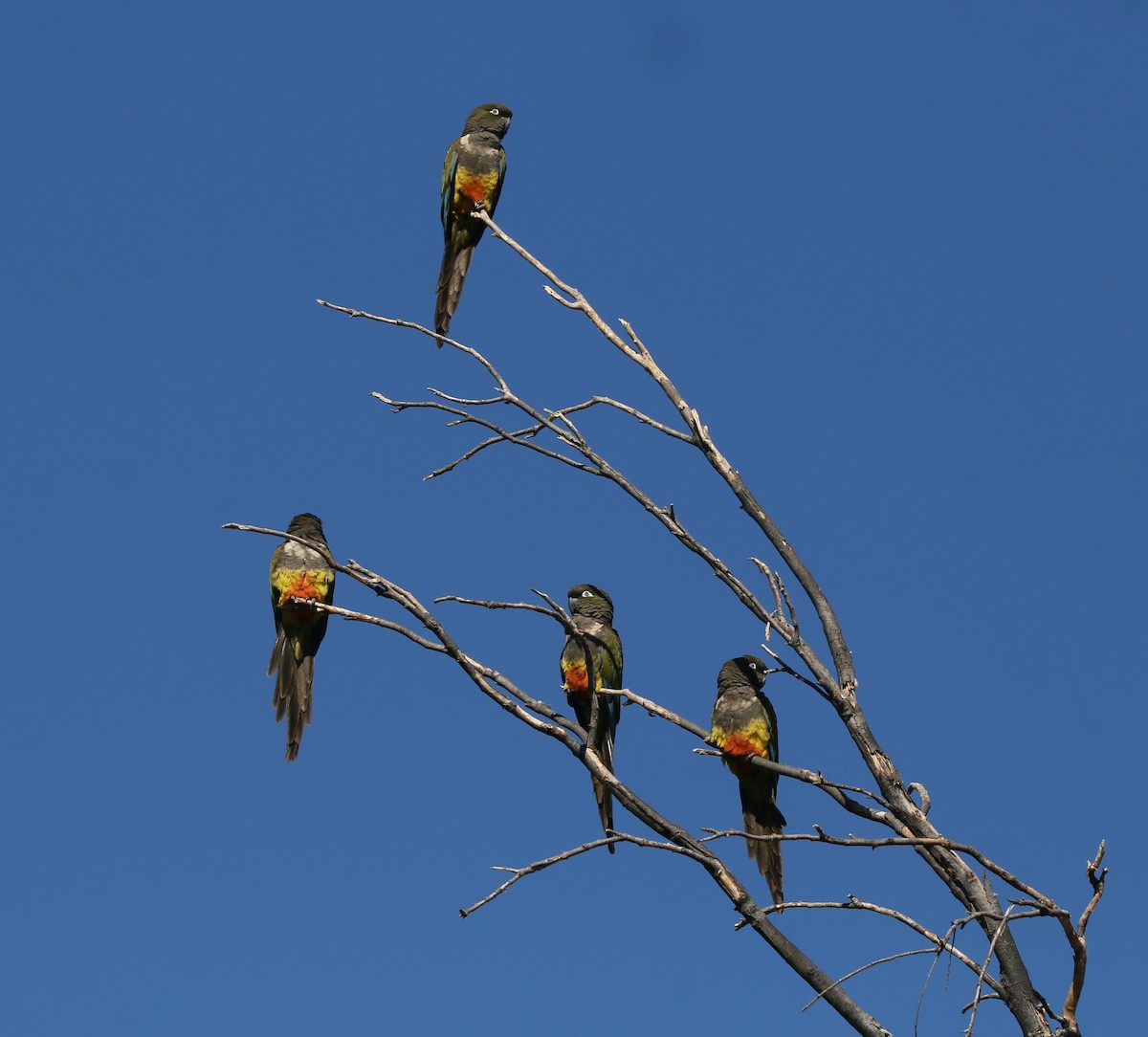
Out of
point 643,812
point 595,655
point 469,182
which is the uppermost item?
point 469,182

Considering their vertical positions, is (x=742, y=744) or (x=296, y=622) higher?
(x=296, y=622)

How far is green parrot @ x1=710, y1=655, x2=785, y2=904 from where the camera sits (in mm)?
7918

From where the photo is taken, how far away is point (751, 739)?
8305 millimetres

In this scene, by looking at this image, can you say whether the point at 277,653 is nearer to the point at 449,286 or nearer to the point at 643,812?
the point at 449,286

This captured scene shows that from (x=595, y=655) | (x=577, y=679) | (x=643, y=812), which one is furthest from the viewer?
(x=577, y=679)

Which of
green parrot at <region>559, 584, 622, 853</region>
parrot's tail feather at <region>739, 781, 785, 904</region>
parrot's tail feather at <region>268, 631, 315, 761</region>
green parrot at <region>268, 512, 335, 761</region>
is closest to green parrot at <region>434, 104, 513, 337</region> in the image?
green parrot at <region>268, 512, 335, 761</region>

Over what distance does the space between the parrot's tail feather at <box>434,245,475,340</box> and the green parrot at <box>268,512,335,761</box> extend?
5.89 feet

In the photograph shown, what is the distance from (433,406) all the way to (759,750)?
118 inches

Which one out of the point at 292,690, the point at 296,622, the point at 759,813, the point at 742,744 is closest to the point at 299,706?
the point at 292,690

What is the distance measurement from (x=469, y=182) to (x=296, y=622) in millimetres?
3562

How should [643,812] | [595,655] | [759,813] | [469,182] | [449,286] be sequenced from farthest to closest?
1. [469,182]
2. [449,286]
3. [595,655]
4. [759,813]
5. [643,812]

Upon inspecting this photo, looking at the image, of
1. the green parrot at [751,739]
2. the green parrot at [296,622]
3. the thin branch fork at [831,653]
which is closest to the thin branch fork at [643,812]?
the thin branch fork at [831,653]

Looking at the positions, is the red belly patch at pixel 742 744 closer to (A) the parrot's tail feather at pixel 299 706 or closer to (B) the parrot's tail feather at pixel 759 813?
(B) the parrot's tail feather at pixel 759 813

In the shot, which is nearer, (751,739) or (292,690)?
(751,739)
